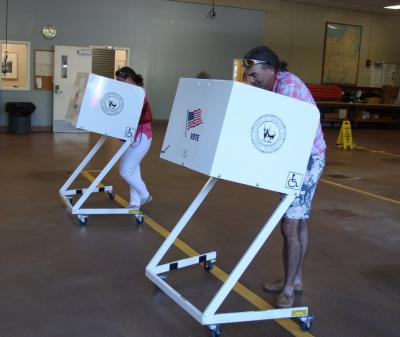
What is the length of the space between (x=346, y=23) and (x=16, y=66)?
1034cm

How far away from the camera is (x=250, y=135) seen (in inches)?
109

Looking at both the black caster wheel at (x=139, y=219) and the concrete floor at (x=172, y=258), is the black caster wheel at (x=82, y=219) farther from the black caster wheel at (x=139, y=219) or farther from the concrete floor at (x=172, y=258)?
the black caster wheel at (x=139, y=219)

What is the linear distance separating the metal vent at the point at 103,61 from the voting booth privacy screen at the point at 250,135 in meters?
11.8

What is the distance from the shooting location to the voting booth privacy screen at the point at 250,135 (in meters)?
2.70

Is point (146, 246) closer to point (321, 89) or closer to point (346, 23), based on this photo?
point (321, 89)

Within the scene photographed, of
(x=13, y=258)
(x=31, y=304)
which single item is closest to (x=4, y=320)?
(x=31, y=304)

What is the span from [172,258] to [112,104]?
1646 mm

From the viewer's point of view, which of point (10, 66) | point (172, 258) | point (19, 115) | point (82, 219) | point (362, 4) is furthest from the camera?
point (362, 4)

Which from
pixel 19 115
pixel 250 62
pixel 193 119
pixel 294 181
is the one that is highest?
pixel 250 62

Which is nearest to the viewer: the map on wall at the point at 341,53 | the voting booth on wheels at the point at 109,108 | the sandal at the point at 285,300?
the sandal at the point at 285,300

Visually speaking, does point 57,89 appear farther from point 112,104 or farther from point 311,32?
point 311,32

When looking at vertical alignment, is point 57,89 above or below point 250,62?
below

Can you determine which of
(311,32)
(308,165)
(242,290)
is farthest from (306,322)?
(311,32)

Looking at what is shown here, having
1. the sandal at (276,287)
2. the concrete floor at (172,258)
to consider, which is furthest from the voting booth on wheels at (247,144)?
the sandal at (276,287)
